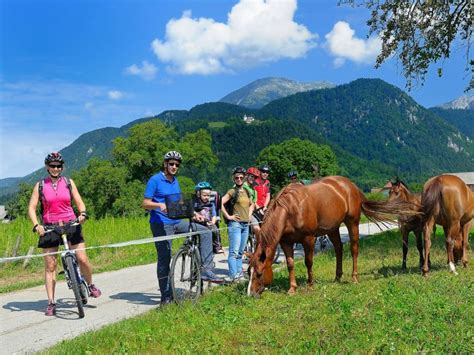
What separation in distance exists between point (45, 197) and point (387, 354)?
16.4 ft

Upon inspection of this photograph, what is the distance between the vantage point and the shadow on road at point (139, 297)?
7820 mm

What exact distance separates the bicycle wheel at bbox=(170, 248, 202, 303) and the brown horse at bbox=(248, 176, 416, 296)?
865 millimetres

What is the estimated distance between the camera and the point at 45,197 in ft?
22.2

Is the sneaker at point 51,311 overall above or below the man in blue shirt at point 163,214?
below

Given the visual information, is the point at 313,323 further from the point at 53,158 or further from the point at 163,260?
the point at 53,158

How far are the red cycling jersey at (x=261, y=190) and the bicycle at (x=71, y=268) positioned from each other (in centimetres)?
493

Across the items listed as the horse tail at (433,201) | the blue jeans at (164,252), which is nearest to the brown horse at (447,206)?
the horse tail at (433,201)

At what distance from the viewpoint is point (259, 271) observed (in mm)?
6914

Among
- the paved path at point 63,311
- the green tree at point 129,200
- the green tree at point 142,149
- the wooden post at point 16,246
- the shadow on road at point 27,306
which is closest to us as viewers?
the paved path at point 63,311

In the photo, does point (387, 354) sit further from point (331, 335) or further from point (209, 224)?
point (209, 224)

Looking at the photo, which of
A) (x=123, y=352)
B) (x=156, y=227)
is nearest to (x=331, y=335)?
(x=123, y=352)

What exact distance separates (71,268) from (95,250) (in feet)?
26.7

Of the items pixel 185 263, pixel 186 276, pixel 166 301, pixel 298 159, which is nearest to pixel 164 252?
pixel 185 263

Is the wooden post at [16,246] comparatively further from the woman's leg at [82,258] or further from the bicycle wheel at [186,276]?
the bicycle wheel at [186,276]
